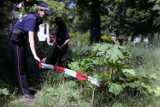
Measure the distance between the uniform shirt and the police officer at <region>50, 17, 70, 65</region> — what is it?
272cm

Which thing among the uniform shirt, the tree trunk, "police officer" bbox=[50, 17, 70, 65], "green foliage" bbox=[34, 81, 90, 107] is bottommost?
the tree trunk

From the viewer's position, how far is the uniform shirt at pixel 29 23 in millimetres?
5770

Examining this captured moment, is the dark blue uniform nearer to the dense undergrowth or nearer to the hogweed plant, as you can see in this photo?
the dense undergrowth

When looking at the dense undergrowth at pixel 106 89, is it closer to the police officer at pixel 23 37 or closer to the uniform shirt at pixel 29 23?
the police officer at pixel 23 37

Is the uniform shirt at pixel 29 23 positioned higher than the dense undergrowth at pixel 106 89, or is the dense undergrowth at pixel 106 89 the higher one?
the uniform shirt at pixel 29 23

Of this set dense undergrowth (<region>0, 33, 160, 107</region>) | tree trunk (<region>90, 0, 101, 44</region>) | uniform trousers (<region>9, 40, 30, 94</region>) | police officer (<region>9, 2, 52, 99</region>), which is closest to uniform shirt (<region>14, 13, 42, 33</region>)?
police officer (<region>9, 2, 52, 99</region>)

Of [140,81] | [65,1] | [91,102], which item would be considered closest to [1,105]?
[91,102]

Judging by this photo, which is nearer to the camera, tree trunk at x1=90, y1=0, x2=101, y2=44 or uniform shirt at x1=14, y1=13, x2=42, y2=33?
uniform shirt at x1=14, y1=13, x2=42, y2=33

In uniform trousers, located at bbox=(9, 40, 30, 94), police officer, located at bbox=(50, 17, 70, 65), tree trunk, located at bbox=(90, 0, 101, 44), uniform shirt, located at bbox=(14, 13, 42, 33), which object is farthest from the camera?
tree trunk, located at bbox=(90, 0, 101, 44)

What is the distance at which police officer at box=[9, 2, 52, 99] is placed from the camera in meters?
5.77

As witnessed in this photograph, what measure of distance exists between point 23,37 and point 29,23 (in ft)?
1.17

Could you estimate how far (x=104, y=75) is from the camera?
17.0ft

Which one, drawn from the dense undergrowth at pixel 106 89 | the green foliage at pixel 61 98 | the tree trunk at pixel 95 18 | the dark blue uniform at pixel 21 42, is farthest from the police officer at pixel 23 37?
the tree trunk at pixel 95 18

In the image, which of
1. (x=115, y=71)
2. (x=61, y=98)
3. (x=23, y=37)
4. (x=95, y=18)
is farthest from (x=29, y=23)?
(x=95, y=18)
